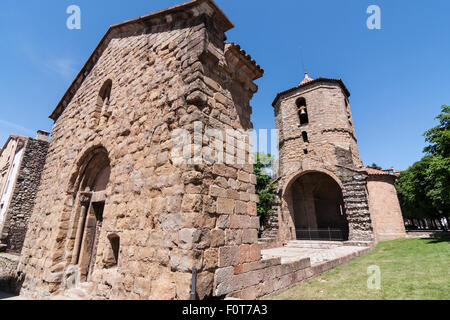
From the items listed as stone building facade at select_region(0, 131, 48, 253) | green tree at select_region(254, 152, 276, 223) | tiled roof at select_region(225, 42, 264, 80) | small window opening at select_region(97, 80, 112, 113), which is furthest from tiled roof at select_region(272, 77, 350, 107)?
stone building facade at select_region(0, 131, 48, 253)

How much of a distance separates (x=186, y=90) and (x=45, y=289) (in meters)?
5.58

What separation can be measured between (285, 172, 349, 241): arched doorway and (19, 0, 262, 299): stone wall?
12.6 metres

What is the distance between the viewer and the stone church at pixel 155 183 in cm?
313

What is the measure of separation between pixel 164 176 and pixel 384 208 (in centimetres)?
1552

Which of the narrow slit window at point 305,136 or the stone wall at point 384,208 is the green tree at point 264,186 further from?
the stone wall at point 384,208

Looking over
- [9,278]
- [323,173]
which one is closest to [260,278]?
[9,278]

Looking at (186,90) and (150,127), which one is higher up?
(186,90)

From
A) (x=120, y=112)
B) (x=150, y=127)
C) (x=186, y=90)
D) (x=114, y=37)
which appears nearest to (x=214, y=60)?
(x=186, y=90)

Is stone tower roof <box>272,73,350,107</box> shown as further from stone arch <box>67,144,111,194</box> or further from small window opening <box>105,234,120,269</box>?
small window opening <box>105,234,120,269</box>

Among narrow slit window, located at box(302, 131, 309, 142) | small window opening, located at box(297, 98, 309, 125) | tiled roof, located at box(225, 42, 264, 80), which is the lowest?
tiled roof, located at box(225, 42, 264, 80)

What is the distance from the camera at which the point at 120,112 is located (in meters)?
5.05

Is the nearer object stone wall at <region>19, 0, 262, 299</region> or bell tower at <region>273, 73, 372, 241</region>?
stone wall at <region>19, 0, 262, 299</region>

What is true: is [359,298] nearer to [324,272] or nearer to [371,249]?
[324,272]

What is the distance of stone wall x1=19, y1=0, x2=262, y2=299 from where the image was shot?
3080 mm
